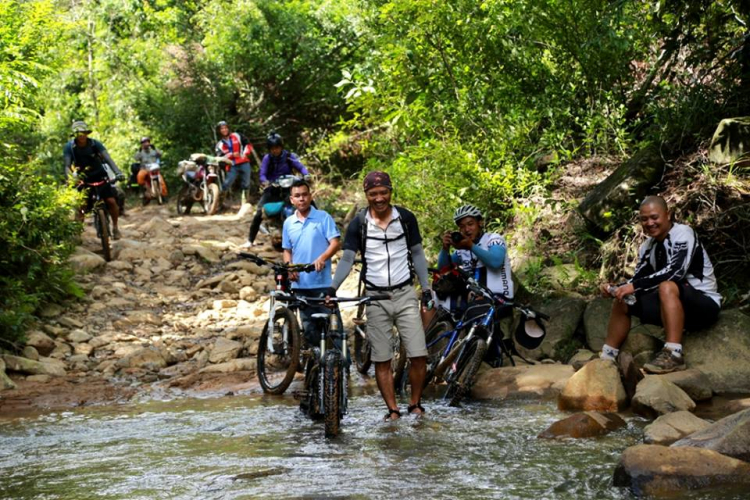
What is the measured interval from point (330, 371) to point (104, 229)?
846 centimetres

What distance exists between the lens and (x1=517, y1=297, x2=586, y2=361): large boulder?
380 inches

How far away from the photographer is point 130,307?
1315cm

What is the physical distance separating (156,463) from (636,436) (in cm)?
337

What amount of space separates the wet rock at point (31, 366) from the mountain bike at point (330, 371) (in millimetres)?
3854

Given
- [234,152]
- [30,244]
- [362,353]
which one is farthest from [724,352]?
[234,152]

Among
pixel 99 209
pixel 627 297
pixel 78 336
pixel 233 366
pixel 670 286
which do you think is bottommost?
pixel 233 366

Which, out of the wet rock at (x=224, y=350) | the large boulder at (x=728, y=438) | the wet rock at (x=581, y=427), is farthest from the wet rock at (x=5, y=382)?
the large boulder at (x=728, y=438)

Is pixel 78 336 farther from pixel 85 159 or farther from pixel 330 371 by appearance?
pixel 330 371

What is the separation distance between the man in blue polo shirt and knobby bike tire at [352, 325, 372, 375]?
116 cm

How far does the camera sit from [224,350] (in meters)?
11.0

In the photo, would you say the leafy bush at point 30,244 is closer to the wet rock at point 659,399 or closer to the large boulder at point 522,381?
the large boulder at point 522,381

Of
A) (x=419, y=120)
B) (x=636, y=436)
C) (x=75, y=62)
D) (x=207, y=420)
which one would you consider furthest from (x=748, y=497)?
(x=75, y=62)

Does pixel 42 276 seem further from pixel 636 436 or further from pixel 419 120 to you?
pixel 636 436

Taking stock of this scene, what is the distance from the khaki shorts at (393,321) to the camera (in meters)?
7.52
